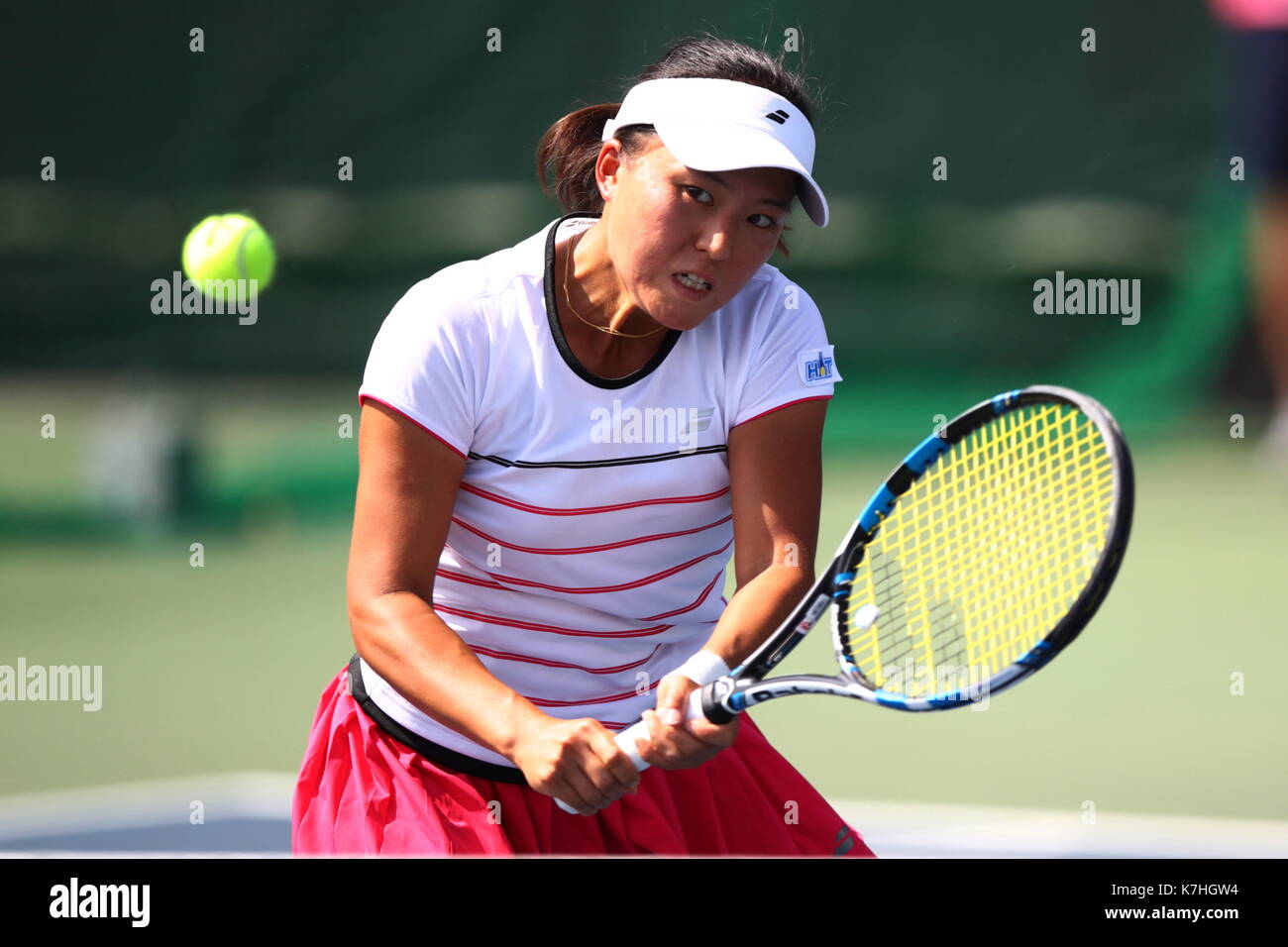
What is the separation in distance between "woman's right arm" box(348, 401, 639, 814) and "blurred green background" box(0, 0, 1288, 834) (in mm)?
3773

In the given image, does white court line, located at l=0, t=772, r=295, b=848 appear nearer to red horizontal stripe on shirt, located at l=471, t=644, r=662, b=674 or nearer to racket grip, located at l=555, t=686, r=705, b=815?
red horizontal stripe on shirt, located at l=471, t=644, r=662, b=674

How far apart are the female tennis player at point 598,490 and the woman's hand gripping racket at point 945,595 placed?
0.18 ft

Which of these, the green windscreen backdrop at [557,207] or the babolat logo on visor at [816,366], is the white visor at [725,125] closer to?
the babolat logo on visor at [816,366]

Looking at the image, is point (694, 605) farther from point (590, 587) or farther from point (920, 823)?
point (920, 823)

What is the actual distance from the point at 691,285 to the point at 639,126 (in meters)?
0.18

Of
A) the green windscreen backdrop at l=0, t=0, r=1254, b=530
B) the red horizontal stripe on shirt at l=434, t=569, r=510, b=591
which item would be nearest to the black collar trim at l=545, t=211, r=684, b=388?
the red horizontal stripe on shirt at l=434, t=569, r=510, b=591

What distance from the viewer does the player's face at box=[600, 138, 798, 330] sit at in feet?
5.42

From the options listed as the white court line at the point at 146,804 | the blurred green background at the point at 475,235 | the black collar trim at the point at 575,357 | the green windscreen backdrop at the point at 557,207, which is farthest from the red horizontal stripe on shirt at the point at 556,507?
the green windscreen backdrop at the point at 557,207

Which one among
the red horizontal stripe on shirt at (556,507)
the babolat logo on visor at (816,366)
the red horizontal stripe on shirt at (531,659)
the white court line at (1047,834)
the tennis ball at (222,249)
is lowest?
the white court line at (1047,834)

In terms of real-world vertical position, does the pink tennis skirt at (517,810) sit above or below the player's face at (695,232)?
below

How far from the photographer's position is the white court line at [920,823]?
2930 millimetres
